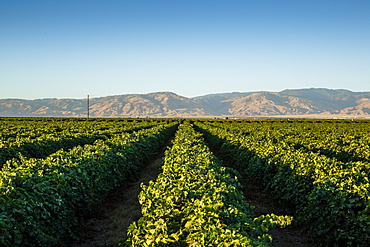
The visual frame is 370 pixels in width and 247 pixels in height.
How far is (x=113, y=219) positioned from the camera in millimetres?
8703

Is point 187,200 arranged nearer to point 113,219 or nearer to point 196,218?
point 196,218

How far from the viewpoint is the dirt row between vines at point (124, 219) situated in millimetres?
7445

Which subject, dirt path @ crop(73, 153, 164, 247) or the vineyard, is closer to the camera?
the vineyard

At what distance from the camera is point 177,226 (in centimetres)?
479

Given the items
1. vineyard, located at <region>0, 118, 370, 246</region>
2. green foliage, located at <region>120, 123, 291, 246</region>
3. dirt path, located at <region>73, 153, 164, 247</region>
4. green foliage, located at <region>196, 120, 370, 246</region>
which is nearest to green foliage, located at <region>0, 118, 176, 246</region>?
vineyard, located at <region>0, 118, 370, 246</region>

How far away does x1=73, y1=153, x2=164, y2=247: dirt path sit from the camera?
7.40 m

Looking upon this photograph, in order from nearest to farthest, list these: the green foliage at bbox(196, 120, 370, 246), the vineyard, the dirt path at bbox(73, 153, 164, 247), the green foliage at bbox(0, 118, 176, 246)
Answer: the vineyard → the green foliage at bbox(0, 118, 176, 246) → the green foliage at bbox(196, 120, 370, 246) → the dirt path at bbox(73, 153, 164, 247)

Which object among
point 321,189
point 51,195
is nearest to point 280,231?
point 321,189

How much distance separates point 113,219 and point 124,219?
0.34m

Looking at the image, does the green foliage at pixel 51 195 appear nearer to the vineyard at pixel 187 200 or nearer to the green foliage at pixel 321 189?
the vineyard at pixel 187 200

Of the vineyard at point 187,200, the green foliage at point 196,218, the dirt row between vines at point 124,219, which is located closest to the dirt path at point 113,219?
the dirt row between vines at point 124,219

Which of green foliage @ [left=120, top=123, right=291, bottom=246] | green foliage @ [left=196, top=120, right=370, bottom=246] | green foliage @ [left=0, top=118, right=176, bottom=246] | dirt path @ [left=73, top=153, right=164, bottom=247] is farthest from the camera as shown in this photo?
dirt path @ [left=73, top=153, right=164, bottom=247]

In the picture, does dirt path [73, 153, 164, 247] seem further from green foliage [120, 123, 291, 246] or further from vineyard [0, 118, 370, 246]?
green foliage [120, 123, 291, 246]

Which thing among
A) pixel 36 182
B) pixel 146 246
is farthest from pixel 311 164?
pixel 36 182
